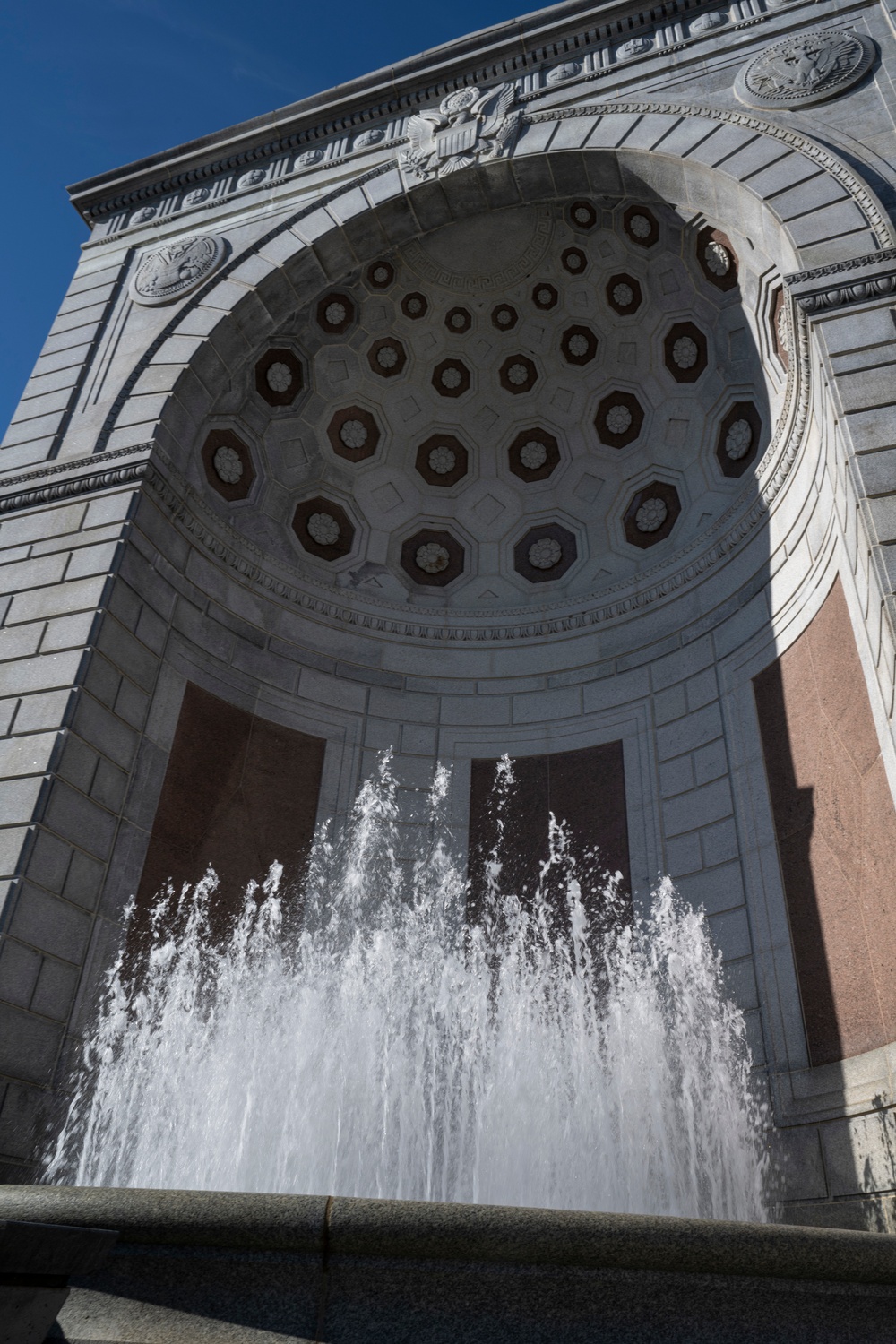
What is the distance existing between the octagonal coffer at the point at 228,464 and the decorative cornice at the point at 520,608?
1.92 feet

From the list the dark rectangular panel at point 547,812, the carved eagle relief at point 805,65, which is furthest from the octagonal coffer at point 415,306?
the dark rectangular panel at point 547,812

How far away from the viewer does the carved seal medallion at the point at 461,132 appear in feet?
35.7

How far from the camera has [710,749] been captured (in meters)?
8.96

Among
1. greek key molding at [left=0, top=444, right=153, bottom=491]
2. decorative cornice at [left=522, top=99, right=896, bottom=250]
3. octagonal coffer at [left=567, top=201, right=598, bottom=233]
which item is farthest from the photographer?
octagonal coffer at [left=567, top=201, right=598, bottom=233]

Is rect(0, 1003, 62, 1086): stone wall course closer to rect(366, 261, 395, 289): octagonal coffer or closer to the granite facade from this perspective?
the granite facade

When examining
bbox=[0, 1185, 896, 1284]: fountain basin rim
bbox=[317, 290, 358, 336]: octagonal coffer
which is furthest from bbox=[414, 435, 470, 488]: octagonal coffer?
bbox=[0, 1185, 896, 1284]: fountain basin rim

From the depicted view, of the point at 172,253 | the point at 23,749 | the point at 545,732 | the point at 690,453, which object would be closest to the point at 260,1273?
the point at 23,749

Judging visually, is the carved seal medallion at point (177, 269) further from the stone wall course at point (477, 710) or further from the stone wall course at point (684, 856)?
the stone wall course at point (684, 856)

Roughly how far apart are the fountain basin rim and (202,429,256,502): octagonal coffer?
8581 mm

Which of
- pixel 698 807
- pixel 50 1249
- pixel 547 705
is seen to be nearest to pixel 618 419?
pixel 547 705

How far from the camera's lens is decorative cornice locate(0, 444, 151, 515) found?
355 inches

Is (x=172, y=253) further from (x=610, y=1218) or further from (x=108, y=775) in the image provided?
(x=610, y=1218)

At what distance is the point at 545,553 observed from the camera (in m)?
11.8

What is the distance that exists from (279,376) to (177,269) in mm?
1606
